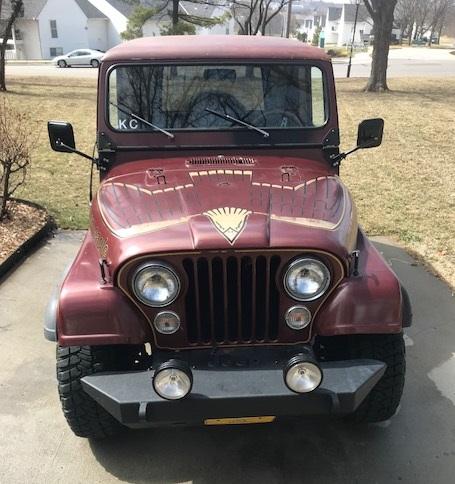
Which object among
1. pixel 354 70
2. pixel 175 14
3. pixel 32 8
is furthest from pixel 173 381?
pixel 32 8

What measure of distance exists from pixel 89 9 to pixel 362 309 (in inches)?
1951

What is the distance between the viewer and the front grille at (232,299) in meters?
2.30

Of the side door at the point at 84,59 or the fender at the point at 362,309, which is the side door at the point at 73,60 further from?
the fender at the point at 362,309

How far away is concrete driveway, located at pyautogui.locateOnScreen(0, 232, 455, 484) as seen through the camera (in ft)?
8.80

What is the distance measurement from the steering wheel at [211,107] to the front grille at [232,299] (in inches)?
52.5

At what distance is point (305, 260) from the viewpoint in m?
2.29

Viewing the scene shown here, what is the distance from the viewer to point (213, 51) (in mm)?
3354

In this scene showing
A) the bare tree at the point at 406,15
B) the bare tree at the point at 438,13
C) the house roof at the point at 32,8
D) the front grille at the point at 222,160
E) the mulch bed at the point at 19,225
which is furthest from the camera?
the bare tree at the point at 438,13

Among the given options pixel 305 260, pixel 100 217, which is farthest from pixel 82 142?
pixel 305 260

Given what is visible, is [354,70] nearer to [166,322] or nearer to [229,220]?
[229,220]

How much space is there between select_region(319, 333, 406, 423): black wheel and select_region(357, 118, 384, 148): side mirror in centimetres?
141

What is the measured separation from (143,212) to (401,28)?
229 feet

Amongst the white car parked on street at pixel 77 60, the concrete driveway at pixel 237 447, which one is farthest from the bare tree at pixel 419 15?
the concrete driveway at pixel 237 447

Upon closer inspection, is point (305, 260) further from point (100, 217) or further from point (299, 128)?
point (299, 128)
